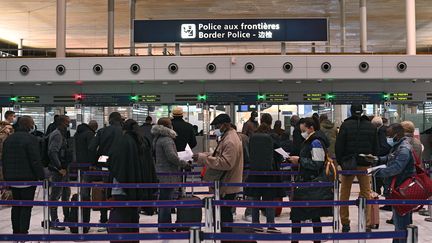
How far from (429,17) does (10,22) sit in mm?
18122

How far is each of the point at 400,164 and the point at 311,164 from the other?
91 centimetres

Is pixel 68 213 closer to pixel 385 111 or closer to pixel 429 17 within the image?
pixel 385 111

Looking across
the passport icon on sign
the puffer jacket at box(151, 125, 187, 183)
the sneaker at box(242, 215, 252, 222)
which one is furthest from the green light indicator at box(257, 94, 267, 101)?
the puffer jacket at box(151, 125, 187, 183)

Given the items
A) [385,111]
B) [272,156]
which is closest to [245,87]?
[385,111]

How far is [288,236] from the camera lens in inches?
147

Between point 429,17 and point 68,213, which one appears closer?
point 68,213

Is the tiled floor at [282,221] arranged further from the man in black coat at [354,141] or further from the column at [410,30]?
the column at [410,30]

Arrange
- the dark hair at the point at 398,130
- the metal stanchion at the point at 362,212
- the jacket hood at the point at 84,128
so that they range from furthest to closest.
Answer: the jacket hood at the point at 84,128, the dark hair at the point at 398,130, the metal stanchion at the point at 362,212

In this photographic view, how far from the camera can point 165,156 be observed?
706 centimetres

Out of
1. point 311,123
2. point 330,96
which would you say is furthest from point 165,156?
point 330,96

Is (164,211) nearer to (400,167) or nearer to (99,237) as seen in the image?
(400,167)

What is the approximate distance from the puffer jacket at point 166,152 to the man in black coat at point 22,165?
150 cm

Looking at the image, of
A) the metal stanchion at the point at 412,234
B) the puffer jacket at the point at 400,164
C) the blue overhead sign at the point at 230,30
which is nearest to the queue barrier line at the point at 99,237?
the metal stanchion at the point at 412,234

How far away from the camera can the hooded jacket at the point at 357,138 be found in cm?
701
